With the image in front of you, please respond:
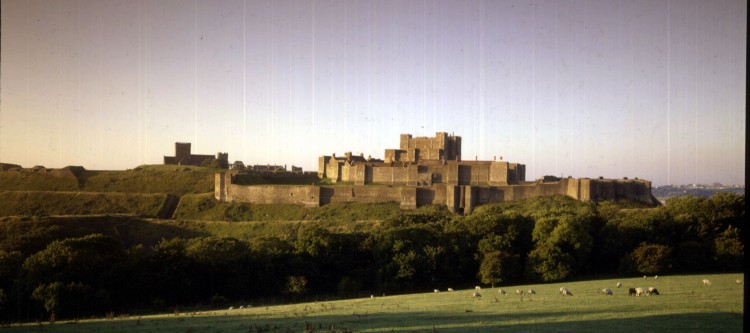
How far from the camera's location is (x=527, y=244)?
35.1 metres

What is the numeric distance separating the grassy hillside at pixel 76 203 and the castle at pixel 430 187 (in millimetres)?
7170

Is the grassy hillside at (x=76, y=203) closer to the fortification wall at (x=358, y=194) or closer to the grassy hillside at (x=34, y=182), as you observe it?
the grassy hillside at (x=34, y=182)

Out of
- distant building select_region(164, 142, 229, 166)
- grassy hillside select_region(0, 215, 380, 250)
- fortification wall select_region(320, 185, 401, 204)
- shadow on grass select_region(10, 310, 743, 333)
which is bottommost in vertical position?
grassy hillside select_region(0, 215, 380, 250)

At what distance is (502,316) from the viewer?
15.3 m

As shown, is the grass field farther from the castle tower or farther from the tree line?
the castle tower

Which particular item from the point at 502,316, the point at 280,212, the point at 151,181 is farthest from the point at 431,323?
the point at 151,181

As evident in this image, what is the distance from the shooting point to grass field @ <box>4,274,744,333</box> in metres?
13.2

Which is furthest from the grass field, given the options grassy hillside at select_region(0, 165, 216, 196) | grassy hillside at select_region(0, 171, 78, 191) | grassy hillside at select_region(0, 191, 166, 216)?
grassy hillside at select_region(0, 171, 78, 191)

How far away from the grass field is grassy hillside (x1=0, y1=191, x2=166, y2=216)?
139ft

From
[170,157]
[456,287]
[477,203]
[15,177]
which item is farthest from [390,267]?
[170,157]

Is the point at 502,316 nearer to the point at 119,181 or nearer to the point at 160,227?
the point at 160,227

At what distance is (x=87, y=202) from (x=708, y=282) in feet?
180

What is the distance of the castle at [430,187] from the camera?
56000 mm

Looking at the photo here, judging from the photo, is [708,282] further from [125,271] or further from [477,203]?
[477,203]
